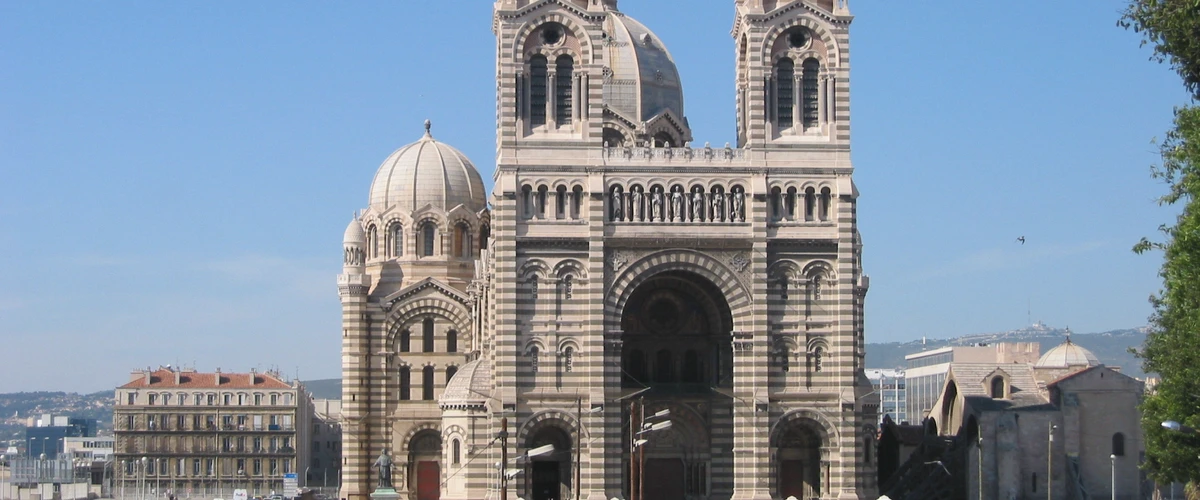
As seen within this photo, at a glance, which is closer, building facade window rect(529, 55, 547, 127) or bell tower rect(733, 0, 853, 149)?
bell tower rect(733, 0, 853, 149)

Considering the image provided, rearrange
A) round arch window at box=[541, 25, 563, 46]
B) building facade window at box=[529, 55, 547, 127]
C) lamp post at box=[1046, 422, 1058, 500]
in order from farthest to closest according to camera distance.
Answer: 1. lamp post at box=[1046, 422, 1058, 500]
2. round arch window at box=[541, 25, 563, 46]
3. building facade window at box=[529, 55, 547, 127]

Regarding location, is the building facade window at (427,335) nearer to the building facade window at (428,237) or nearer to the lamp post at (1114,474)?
the building facade window at (428,237)

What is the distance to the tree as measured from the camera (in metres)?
43.5

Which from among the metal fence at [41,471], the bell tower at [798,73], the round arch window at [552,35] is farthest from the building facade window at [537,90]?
the metal fence at [41,471]

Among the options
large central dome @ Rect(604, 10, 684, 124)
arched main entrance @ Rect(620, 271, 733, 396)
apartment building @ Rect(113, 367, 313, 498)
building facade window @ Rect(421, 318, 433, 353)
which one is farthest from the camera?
apartment building @ Rect(113, 367, 313, 498)

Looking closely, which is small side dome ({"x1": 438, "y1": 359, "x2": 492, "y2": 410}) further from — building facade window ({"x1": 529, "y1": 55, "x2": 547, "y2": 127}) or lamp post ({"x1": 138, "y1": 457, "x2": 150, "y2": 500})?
lamp post ({"x1": 138, "y1": 457, "x2": 150, "y2": 500})

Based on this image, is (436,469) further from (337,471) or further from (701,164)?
(337,471)

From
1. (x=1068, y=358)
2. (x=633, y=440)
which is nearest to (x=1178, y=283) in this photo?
(x=633, y=440)

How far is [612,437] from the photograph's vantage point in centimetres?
7325

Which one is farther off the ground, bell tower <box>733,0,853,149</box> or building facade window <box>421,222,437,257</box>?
bell tower <box>733,0,853,149</box>

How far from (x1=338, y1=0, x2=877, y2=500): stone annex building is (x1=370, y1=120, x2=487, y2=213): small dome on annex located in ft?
53.8

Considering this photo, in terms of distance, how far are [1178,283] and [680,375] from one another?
32845 millimetres

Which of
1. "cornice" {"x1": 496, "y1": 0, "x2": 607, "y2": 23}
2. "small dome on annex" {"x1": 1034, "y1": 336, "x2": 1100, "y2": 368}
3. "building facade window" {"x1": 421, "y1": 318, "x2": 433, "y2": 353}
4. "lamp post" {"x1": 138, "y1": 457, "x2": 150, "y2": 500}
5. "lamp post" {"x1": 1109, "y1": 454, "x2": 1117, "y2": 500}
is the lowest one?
"lamp post" {"x1": 138, "y1": 457, "x2": 150, "y2": 500}

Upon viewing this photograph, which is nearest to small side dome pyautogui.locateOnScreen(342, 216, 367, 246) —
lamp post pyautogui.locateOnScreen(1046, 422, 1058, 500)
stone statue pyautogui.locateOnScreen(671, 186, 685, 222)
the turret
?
the turret
